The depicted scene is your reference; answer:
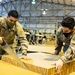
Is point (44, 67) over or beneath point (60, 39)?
beneath

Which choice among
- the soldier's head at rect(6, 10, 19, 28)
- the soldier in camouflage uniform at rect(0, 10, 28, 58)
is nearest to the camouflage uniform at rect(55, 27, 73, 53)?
the soldier in camouflage uniform at rect(0, 10, 28, 58)

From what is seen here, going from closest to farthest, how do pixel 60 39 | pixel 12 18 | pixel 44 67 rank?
pixel 44 67
pixel 12 18
pixel 60 39

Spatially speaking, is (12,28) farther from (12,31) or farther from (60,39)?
(60,39)

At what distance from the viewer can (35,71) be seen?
156 cm

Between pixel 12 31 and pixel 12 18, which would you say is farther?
pixel 12 31

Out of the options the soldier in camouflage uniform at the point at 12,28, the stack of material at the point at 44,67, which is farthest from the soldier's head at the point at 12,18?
the stack of material at the point at 44,67

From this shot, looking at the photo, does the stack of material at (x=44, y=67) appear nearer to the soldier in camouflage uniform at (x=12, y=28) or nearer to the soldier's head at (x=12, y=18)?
the soldier in camouflage uniform at (x=12, y=28)

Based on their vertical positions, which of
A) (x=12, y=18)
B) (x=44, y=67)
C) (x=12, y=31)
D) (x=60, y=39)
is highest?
(x=12, y=18)

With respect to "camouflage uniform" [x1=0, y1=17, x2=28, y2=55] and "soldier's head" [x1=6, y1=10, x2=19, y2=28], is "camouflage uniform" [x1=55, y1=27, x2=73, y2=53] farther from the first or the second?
"soldier's head" [x1=6, y1=10, x2=19, y2=28]

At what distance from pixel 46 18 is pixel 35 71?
15571 mm

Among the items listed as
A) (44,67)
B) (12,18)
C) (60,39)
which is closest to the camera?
(44,67)

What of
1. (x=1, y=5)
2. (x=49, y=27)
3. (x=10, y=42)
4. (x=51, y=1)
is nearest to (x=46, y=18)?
(x=49, y=27)

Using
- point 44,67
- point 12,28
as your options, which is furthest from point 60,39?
point 44,67

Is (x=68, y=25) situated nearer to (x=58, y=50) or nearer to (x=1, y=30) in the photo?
(x=58, y=50)
